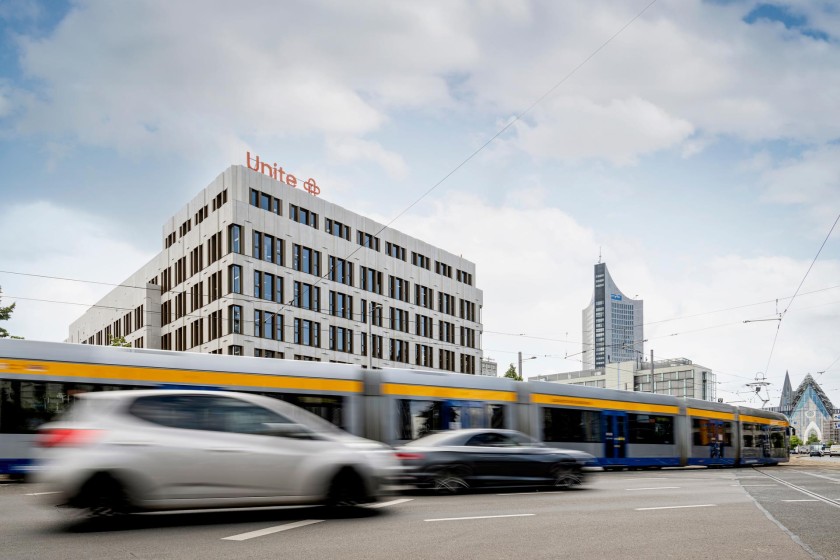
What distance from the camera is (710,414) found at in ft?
107

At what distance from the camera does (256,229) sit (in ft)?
183

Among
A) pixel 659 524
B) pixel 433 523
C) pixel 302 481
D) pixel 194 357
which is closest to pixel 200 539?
pixel 302 481

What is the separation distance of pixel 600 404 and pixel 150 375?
47.7 feet

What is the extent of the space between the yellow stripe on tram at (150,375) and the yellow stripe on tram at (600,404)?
776cm

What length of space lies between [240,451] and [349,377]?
10.1 metres

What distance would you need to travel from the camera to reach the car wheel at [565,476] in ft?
52.5

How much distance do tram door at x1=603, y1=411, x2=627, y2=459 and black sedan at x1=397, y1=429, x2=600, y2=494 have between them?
10689mm

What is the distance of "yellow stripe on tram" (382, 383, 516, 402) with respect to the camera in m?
19.9

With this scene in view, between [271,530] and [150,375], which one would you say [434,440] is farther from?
[150,375]

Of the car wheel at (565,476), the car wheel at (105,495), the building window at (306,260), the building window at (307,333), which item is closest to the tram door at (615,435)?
the car wheel at (565,476)

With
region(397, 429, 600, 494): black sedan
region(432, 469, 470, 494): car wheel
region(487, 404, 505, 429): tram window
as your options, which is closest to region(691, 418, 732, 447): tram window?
region(487, 404, 505, 429): tram window

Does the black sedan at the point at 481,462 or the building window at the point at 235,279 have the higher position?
the building window at the point at 235,279

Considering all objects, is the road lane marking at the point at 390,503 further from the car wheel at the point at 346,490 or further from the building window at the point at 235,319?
the building window at the point at 235,319

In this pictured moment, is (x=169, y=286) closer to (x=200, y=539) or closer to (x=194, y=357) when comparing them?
(x=194, y=357)
